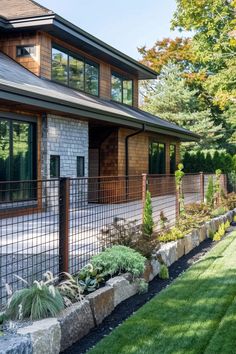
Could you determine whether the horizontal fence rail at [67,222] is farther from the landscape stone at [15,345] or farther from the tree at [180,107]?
the tree at [180,107]

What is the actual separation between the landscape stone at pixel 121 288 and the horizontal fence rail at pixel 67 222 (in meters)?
0.57

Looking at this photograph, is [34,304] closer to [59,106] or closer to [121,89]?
[59,106]

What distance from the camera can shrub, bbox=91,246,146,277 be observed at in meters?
5.34

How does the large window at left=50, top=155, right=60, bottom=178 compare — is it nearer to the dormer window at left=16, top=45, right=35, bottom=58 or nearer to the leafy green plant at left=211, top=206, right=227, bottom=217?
the dormer window at left=16, top=45, right=35, bottom=58

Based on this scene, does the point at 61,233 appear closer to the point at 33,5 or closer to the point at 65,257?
the point at 65,257

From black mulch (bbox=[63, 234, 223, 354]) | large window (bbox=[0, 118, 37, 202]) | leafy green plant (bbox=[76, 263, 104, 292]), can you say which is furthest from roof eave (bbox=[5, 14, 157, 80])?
leafy green plant (bbox=[76, 263, 104, 292])

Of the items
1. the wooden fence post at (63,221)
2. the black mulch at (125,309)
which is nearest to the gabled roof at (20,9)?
the black mulch at (125,309)

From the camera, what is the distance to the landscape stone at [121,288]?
499cm

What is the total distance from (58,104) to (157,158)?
33.1 ft

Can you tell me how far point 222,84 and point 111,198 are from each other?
599 inches

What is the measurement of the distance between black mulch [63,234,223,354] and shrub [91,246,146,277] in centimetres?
34

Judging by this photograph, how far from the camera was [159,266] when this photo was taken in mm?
6625

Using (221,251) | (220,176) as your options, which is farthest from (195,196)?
(221,251)

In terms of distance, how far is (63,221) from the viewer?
4.86m
